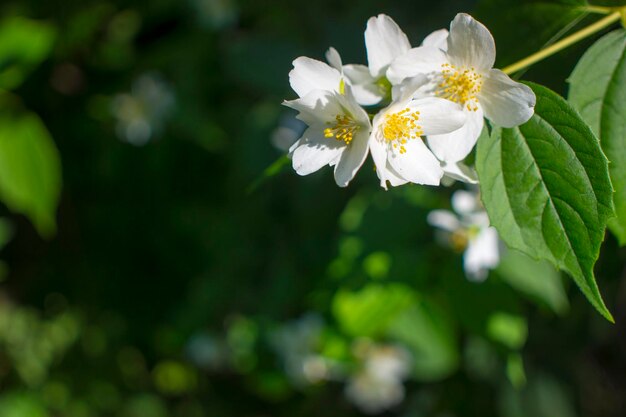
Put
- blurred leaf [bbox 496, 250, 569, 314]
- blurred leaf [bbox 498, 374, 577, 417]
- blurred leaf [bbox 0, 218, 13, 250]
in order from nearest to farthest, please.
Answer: blurred leaf [bbox 496, 250, 569, 314]
blurred leaf [bbox 0, 218, 13, 250]
blurred leaf [bbox 498, 374, 577, 417]

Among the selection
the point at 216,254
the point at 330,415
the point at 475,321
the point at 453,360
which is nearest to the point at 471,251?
the point at 475,321

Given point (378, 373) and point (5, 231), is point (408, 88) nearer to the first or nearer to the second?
point (378, 373)

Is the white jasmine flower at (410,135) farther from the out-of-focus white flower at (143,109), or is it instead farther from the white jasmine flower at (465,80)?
the out-of-focus white flower at (143,109)

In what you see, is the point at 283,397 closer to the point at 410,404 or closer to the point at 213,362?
the point at 213,362

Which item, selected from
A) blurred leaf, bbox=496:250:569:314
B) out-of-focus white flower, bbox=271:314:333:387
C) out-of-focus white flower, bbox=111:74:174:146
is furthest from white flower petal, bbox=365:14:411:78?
out-of-focus white flower, bbox=111:74:174:146

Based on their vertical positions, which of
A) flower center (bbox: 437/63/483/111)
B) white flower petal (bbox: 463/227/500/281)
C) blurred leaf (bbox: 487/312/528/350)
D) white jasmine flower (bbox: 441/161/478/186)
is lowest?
blurred leaf (bbox: 487/312/528/350)

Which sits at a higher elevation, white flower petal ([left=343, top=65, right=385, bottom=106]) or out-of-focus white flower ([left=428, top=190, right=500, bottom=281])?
white flower petal ([left=343, top=65, right=385, bottom=106])

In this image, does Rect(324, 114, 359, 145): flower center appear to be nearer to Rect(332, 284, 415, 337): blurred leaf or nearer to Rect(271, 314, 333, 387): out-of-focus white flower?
Rect(332, 284, 415, 337): blurred leaf

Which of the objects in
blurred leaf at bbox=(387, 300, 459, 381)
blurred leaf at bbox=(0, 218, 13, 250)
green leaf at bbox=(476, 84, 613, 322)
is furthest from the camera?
blurred leaf at bbox=(0, 218, 13, 250)
